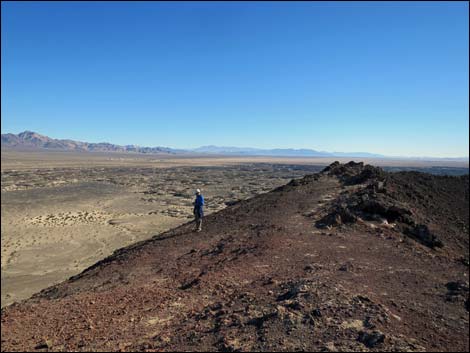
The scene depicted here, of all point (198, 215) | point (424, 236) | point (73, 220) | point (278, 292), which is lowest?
point (73, 220)

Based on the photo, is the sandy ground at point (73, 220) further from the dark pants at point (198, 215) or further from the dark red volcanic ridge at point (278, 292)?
the dark red volcanic ridge at point (278, 292)

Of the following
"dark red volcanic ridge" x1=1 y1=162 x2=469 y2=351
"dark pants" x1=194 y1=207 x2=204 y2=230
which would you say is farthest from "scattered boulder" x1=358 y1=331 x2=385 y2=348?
"dark pants" x1=194 y1=207 x2=204 y2=230

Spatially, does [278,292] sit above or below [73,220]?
above

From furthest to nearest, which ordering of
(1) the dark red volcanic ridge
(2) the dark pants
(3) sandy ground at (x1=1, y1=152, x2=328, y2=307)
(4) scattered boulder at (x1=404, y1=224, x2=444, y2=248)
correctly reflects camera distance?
1. (3) sandy ground at (x1=1, y1=152, x2=328, y2=307)
2. (2) the dark pants
3. (4) scattered boulder at (x1=404, y1=224, x2=444, y2=248)
4. (1) the dark red volcanic ridge

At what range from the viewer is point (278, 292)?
762 centimetres

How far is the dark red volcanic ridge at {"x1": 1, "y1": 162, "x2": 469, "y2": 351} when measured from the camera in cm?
604

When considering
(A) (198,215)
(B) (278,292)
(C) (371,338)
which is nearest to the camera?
(C) (371,338)

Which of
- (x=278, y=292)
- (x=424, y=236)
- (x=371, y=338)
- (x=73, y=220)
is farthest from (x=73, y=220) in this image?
(x=371, y=338)

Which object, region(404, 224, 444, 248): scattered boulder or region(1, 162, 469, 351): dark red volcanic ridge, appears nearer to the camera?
region(1, 162, 469, 351): dark red volcanic ridge

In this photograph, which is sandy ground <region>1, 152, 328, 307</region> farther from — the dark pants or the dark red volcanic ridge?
the dark red volcanic ridge

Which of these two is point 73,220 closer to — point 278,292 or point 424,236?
point 424,236

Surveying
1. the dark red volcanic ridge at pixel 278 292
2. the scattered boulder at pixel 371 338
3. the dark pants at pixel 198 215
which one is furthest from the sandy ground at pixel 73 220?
the scattered boulder at pixel 371 338

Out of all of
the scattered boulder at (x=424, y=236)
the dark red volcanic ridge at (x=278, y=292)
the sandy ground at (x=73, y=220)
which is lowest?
the sandy ground at (x=73, y=220)

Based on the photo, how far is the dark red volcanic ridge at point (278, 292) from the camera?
6.04m
